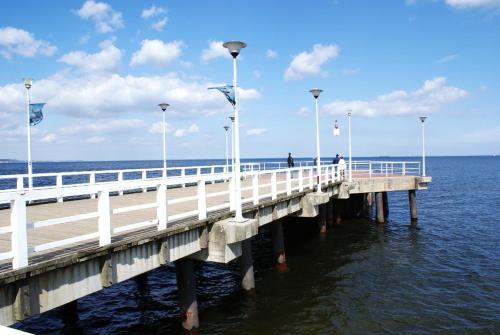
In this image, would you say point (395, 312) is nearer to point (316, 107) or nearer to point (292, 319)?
point (292, 319)

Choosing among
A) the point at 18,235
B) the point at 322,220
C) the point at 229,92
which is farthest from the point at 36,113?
the point at 322,220

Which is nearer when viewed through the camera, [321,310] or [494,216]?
[321,310]

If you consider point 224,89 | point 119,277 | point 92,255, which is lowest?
point 119,277

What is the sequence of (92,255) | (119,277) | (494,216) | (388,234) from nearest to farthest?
1. (92,255)
2. (119,277)
3. (388,234)
4. (494,216)

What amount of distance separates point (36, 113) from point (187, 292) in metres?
9.74

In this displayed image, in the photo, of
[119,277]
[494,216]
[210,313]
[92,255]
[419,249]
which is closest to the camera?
[92,255]

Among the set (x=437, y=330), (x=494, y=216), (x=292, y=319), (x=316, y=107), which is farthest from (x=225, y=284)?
(x=494, y=216)

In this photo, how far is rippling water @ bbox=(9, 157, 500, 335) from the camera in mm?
11680

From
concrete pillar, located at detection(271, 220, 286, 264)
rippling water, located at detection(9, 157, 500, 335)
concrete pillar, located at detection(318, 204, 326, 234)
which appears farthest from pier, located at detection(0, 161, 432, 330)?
concrete pillar, located at detection(318, 204, 326, 234)

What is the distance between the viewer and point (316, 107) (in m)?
18.0

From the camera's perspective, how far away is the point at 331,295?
45.8ft

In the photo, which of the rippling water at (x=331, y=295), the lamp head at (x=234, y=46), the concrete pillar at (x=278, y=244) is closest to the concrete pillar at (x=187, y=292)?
the rippling water at (x=331, y=295)

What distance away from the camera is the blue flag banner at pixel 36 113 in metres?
15.7

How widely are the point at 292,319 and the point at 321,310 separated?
127 cm
